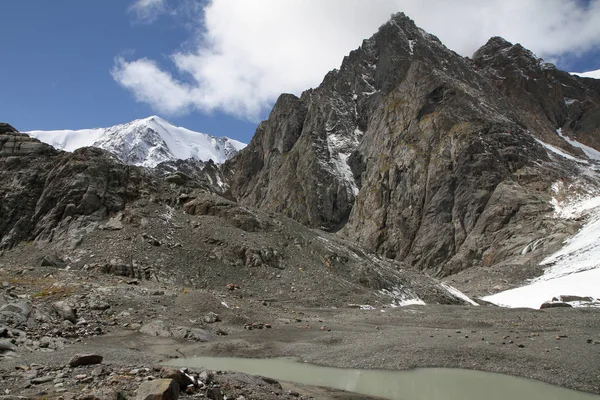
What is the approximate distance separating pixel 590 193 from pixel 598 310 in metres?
57.4

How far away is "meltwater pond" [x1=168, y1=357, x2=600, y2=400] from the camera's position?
1566cm

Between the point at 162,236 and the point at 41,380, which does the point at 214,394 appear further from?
the point at 162,236

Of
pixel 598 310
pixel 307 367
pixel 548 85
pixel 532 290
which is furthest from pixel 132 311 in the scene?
pixel 548 85

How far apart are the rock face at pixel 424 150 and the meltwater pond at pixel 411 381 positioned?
6915cm

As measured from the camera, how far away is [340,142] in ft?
473

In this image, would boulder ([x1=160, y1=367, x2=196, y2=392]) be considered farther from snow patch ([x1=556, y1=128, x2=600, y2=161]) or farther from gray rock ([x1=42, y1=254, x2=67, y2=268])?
snow patch ([x1=556, y1=128, x2=600, y2=161])

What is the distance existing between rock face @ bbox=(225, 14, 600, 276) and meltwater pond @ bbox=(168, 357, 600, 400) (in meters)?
69.2

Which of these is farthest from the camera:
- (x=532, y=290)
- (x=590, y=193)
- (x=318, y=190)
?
(x=318, y=190)

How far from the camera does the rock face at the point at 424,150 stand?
9400 centimetres

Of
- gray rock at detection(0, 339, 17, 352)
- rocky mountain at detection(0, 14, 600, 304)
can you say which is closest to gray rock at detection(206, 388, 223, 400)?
gray rock at detection(0, 339, 17, 352)

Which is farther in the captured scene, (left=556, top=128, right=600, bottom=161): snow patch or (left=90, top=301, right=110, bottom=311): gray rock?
(left=556, top=128, right=600, bottom=161): snow patch

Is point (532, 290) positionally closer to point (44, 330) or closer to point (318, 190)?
point (44, 330)

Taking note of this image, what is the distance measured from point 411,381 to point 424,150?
98721 mm

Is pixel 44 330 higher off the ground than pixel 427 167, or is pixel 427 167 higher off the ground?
pixel 427 167
